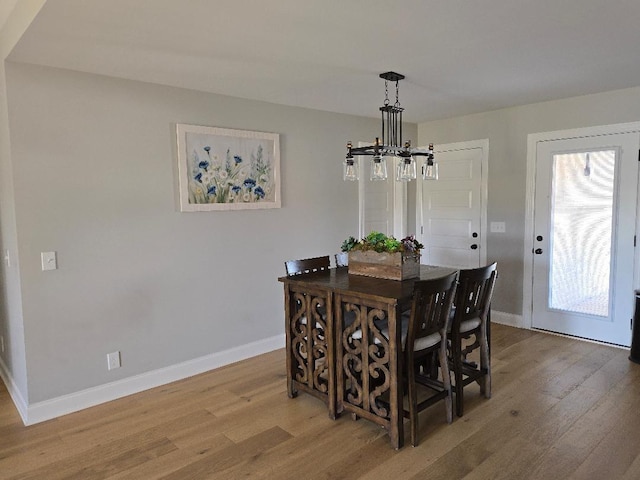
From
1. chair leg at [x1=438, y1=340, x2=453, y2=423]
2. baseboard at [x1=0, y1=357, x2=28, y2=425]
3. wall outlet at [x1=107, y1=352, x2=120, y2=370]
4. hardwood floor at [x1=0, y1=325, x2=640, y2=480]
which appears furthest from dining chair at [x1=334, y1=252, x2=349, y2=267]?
baseboard at [x1=0, y1=357, x2=28, y2=425]

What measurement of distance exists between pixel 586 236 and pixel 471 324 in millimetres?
2032

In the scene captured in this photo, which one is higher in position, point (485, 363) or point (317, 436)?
point (485, 363)

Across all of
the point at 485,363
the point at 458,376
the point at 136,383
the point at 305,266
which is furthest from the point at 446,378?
the point at 136,383

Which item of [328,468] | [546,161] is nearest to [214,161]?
[328,468]

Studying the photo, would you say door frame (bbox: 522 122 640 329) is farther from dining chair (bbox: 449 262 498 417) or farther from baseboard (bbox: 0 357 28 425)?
baseboard (bbox: 0 357 28 425)

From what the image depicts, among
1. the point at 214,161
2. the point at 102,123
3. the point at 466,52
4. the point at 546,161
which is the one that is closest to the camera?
the point at 466,52

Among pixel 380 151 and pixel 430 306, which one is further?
pixel 380 151

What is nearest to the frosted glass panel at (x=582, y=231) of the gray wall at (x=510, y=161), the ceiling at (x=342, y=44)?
the gray wall at (x=510, y=161)

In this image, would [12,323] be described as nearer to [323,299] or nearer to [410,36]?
[323,299]

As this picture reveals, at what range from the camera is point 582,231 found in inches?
168

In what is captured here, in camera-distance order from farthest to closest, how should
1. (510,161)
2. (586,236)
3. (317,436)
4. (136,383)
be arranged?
(510,161) → (586,236) → (136,383) → (317,436)

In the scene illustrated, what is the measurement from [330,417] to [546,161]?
330 centimetres

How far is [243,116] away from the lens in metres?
3.91

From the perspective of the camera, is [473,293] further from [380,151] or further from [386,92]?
[386,92]
